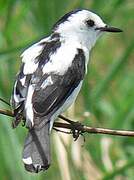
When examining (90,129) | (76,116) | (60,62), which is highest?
(60,62)

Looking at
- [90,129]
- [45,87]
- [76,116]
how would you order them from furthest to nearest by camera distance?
[76,116] < [45,87] < [90,129]

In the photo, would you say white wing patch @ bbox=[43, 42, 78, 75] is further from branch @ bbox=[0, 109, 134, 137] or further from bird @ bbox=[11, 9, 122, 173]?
branch @ bbox=[0, 109, 134, 137]

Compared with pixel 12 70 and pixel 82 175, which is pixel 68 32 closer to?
pixel 12 70

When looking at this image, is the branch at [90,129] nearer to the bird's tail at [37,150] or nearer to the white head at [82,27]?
the bird's tail at [37,150]

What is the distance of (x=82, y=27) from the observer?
4.40 metres

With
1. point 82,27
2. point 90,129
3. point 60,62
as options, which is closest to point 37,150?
point 90,129

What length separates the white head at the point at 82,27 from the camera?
171 inches

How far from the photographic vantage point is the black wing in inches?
144

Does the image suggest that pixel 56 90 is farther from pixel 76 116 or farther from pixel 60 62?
pixel 76 116

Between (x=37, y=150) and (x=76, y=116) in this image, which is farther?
(x=76, y=116)

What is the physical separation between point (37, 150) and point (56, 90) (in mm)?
368

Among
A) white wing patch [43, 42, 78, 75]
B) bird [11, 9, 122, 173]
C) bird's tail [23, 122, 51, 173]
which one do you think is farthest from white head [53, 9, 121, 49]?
bird's tail [23, 122, 51, 173]

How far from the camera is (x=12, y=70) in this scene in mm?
4809

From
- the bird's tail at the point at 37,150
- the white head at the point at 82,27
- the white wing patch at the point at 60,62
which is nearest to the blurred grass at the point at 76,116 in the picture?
the white head at the point at 82,27
